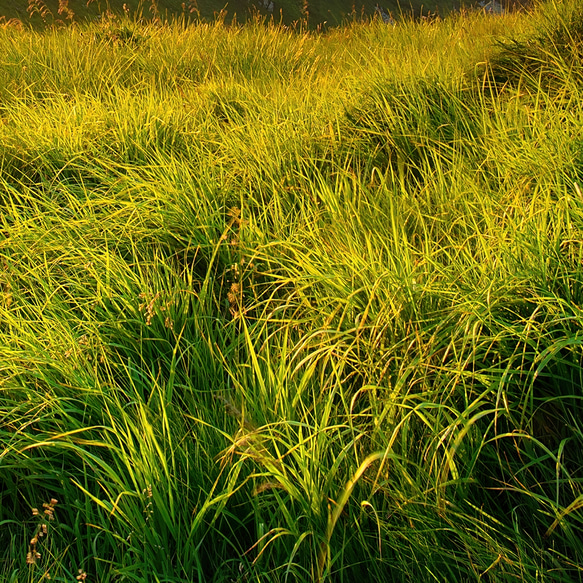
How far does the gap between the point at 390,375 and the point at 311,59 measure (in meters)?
3.91

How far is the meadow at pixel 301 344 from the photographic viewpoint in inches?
50.8

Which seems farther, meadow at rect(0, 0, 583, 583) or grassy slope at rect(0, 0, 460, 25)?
grassy slope at rect(0, 0, 460, 25)

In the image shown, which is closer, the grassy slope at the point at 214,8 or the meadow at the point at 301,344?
the meadow at the point at 301,344

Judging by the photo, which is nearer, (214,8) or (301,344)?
(301,344)

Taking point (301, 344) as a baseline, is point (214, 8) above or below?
above

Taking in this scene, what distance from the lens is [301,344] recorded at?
164 centimetres

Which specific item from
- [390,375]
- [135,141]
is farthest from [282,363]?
[135,141]

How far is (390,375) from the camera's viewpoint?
1526 millimetres

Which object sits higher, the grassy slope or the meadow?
the grassy slope

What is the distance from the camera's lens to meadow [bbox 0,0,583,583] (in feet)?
4.23

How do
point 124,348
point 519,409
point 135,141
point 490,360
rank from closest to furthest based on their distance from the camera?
point 519,409
point 490,360
point 124,348
point 135,141

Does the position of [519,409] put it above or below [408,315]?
below

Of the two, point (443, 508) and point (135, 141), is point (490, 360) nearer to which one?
point (443, 508)

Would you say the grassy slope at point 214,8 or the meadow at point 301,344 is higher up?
the grassy slope at point 214,8
